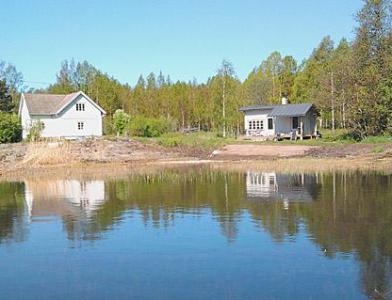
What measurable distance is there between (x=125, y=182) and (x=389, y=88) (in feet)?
84.5

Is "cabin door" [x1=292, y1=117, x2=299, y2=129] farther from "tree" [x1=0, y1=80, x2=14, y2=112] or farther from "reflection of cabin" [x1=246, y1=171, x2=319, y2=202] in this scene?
"tree" [x1=0, y1=80, x2=14, y2=112]

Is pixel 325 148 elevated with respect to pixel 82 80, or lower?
lower

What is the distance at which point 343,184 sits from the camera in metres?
24.5

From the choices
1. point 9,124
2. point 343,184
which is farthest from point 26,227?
point 9,124

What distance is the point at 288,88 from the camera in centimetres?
7525

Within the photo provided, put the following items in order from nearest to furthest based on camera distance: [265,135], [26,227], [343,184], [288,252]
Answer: [288,252]
[26,227]
[343,184]
[265,135]

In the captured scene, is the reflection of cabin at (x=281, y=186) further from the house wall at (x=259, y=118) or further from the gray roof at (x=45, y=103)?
the gray roof at (x=45, y=103)

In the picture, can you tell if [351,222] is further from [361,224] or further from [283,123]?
[283,123]

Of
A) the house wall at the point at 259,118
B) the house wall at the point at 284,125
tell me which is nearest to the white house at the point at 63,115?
the house wall at the point at 259,118

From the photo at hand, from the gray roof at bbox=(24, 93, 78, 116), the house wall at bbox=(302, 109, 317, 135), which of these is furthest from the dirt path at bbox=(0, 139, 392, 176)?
the house wall at bbox=(302, 109, 317, 135)

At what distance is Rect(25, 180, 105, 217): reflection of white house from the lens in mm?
19266

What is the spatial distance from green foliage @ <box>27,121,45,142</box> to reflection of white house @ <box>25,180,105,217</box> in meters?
18.5

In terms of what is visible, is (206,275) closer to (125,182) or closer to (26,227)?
(26,227)

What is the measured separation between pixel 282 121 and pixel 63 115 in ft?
72.9
